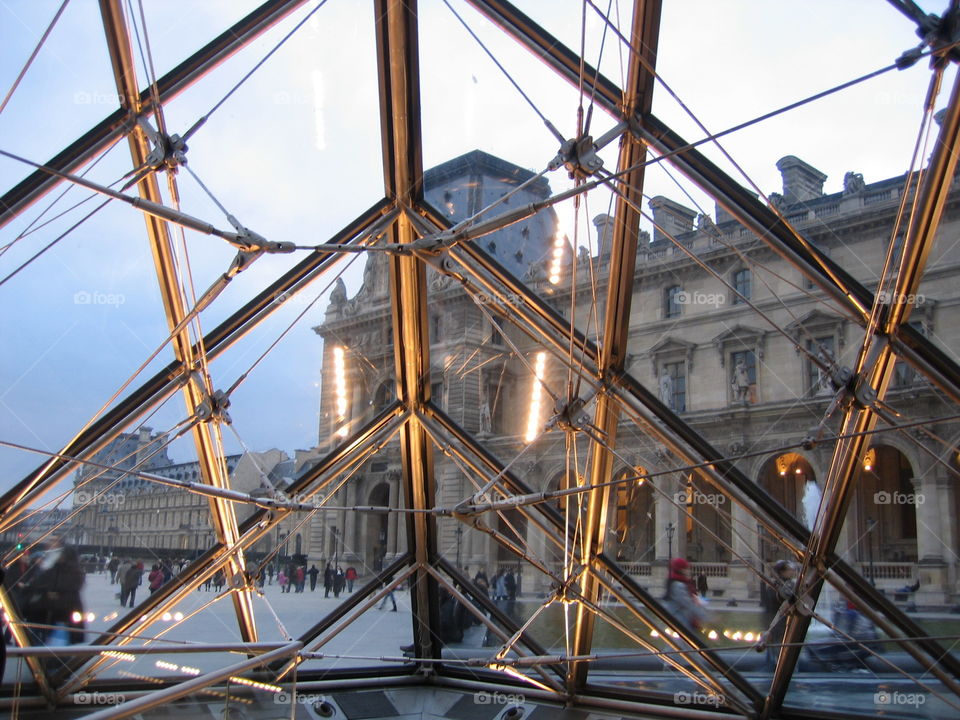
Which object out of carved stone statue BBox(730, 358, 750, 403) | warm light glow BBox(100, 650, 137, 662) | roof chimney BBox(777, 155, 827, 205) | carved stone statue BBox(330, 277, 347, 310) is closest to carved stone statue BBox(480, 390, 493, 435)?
carved stone statue BBox(330, 277, 347, 310)

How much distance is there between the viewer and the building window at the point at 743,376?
10.4m

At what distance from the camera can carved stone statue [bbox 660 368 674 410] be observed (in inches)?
420

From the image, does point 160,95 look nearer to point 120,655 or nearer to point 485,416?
point 120,655

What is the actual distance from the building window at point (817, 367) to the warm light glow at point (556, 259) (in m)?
2.88

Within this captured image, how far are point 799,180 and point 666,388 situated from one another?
9.02ft

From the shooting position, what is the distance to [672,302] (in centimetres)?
1075

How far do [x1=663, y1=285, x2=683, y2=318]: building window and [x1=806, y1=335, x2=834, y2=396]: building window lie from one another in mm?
1690

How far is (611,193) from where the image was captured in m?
9.75

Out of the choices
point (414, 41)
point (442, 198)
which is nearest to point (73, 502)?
point (442, 198)

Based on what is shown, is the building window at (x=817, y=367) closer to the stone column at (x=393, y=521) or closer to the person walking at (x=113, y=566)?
the stone column at (x=393, y=521)

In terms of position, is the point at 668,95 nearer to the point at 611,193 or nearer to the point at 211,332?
the point at 611,193

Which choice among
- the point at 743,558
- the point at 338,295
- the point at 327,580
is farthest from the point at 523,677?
the point at 338,295

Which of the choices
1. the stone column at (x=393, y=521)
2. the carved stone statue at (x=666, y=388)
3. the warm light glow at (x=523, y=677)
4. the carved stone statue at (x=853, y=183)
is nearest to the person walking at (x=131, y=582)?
the stone column at (x=393, y=521)

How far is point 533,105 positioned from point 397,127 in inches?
66.8
